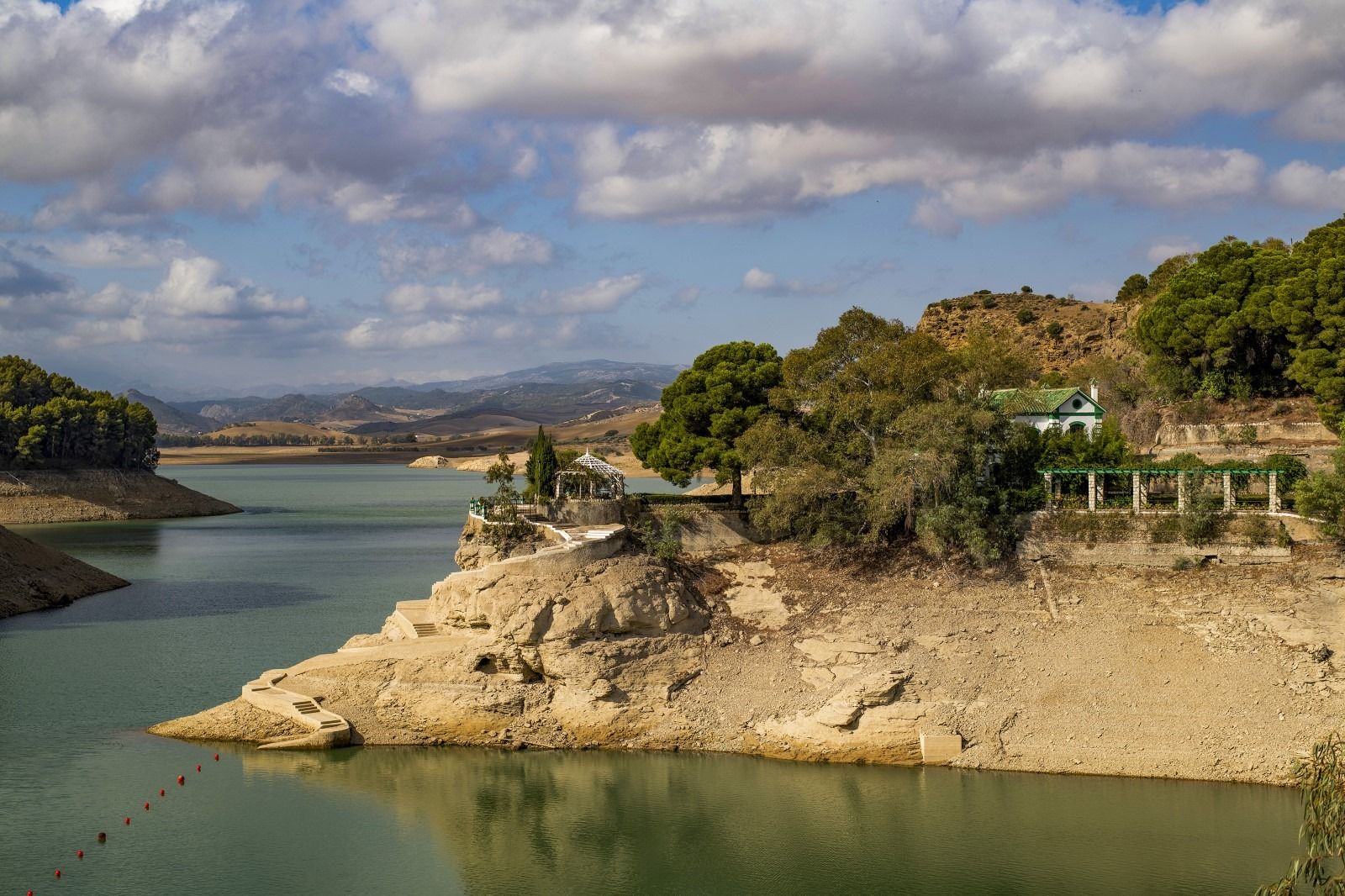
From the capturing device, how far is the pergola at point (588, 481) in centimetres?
4428

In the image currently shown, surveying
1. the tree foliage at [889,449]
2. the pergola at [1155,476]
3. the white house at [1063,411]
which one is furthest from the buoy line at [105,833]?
the white house at [1063,411]

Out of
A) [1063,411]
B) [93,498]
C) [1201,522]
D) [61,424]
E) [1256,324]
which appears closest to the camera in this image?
[1201,522]

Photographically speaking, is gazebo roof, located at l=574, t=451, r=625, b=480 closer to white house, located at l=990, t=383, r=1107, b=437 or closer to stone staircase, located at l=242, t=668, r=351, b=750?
stone staircase, located at l=242, t=668, r=351, b=750

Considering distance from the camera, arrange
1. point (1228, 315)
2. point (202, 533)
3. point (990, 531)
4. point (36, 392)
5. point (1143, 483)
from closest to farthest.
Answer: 1. point (990, 531)
2. point (1143, 483)
3. point (1228, 315)
4. point (202, 533)
5. point (36, 392)

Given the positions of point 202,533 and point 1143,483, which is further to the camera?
point 202,533

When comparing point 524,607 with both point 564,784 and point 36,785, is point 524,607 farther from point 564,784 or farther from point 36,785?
point 36,785

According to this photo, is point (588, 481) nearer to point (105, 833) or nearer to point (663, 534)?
point (663, 534)

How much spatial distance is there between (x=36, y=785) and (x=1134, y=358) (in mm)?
52219

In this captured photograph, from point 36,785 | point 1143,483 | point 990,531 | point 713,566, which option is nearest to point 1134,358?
point 1143,483

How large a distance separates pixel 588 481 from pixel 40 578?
30.0 metres

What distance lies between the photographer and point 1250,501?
38.6m

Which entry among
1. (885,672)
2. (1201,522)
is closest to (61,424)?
(885,672)

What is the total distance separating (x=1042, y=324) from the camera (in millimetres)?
82750

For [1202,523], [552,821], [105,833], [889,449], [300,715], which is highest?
[889,449]
